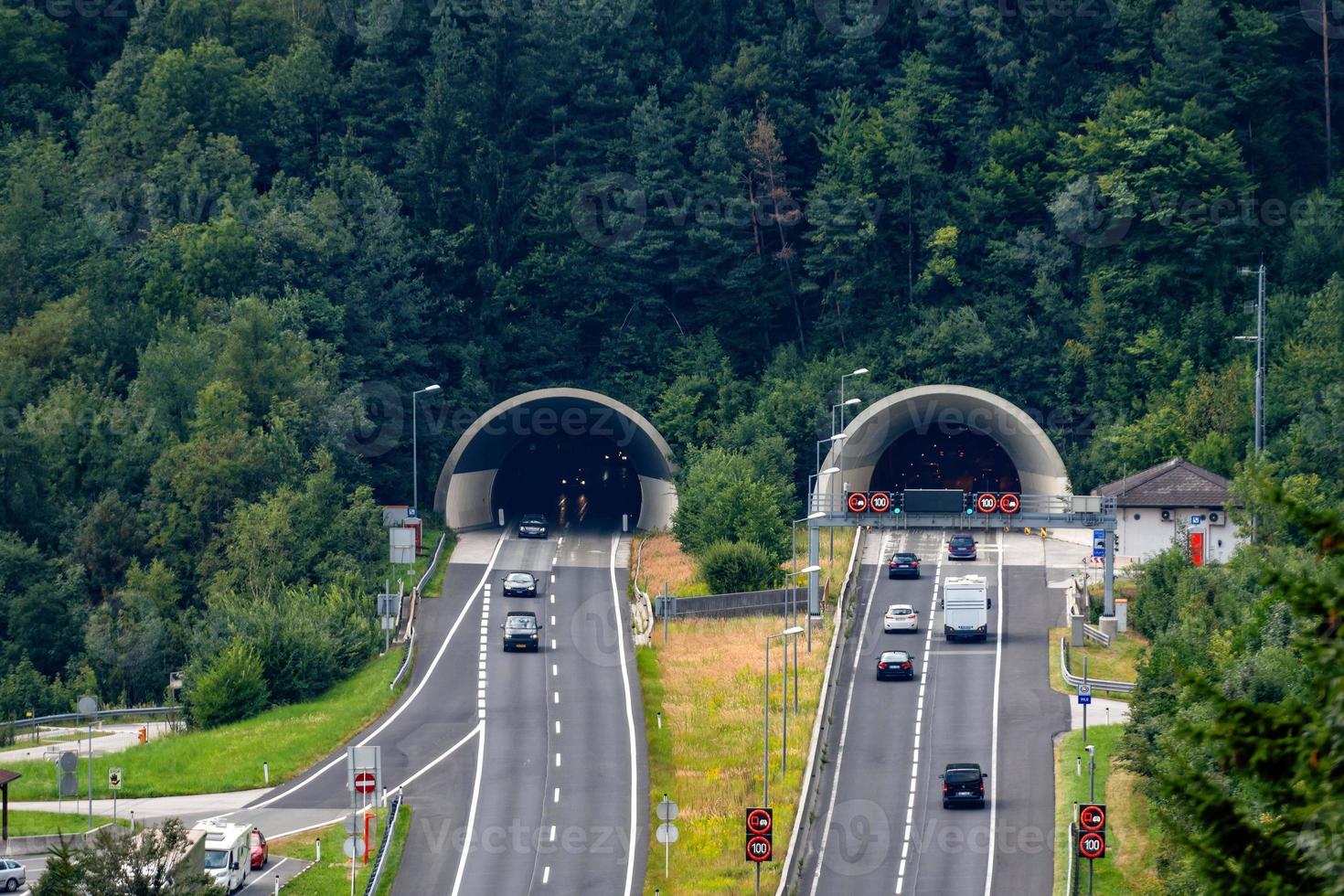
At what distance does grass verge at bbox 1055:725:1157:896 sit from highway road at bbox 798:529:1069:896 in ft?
1.30

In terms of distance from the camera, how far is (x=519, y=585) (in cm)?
7550

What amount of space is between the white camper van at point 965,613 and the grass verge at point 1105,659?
2.56 metres

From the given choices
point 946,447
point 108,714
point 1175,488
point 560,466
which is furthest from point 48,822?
point 560,466

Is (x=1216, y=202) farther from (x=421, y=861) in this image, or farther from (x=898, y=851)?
(x=421, y=861)

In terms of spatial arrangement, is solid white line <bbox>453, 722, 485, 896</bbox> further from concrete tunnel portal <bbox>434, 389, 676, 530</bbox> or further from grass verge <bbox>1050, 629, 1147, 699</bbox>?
concrete tunnel portal <bbox>434, 389, 676, 530</bbox>

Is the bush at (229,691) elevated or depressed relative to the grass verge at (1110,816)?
elevated

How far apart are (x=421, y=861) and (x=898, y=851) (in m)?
11.9

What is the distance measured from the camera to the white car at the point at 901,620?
67562 millimetres

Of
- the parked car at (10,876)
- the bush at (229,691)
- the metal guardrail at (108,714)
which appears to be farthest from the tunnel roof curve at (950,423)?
the parked car at (10,876)

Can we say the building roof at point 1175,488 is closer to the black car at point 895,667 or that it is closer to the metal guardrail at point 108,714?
the black car at point 895,667

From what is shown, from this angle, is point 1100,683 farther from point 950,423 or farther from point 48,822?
point 950,423

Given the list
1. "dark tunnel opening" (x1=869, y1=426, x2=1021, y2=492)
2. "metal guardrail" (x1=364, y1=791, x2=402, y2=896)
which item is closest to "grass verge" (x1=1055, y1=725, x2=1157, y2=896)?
"metal guardrail" (x1=364, y1=791, x2=402, y2=896)

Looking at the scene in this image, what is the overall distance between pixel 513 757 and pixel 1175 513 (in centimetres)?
3326

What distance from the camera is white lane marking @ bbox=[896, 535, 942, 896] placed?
47.0 m
